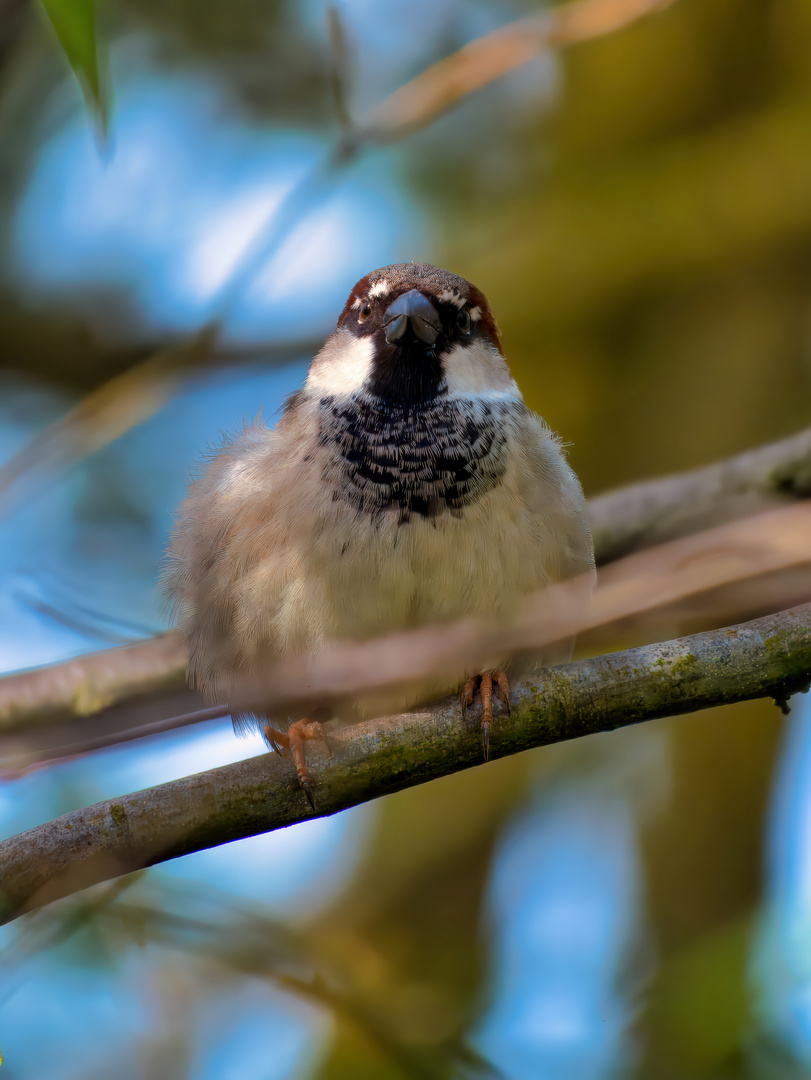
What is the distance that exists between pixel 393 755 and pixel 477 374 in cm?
150

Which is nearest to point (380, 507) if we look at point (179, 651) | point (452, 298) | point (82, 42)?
point (452, 298)

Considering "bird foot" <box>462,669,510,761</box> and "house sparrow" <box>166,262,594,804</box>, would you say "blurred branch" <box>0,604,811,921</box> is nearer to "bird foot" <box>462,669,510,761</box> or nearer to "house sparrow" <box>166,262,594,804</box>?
"bird foot" <box>462,669,510,761</box>

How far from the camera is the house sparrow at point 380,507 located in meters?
2.85

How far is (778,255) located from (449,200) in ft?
5.61

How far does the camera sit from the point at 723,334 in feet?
16.1

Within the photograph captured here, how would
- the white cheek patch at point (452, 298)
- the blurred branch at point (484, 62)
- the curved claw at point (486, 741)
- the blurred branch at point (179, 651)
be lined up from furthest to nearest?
the white cheek patch at point (452, 298) < the blurred branch at point (179, 651) < the blurred branch at point (484, 62) < the curved claw at point (486, 741)

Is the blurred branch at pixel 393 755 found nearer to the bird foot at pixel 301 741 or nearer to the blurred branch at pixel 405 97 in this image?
the bird foot at pixel 301 741

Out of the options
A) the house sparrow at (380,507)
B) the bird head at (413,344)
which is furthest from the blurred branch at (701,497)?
the bird head at (413,344)

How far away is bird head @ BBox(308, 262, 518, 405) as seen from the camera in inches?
128

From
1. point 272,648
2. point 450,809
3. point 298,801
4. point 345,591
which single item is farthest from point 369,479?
point 450,809

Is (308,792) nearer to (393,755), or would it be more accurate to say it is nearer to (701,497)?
(393,755)

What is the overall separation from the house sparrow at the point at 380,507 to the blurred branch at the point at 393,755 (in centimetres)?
20

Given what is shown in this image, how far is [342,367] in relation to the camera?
339cm

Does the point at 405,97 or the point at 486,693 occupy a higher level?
the point at 405,97
